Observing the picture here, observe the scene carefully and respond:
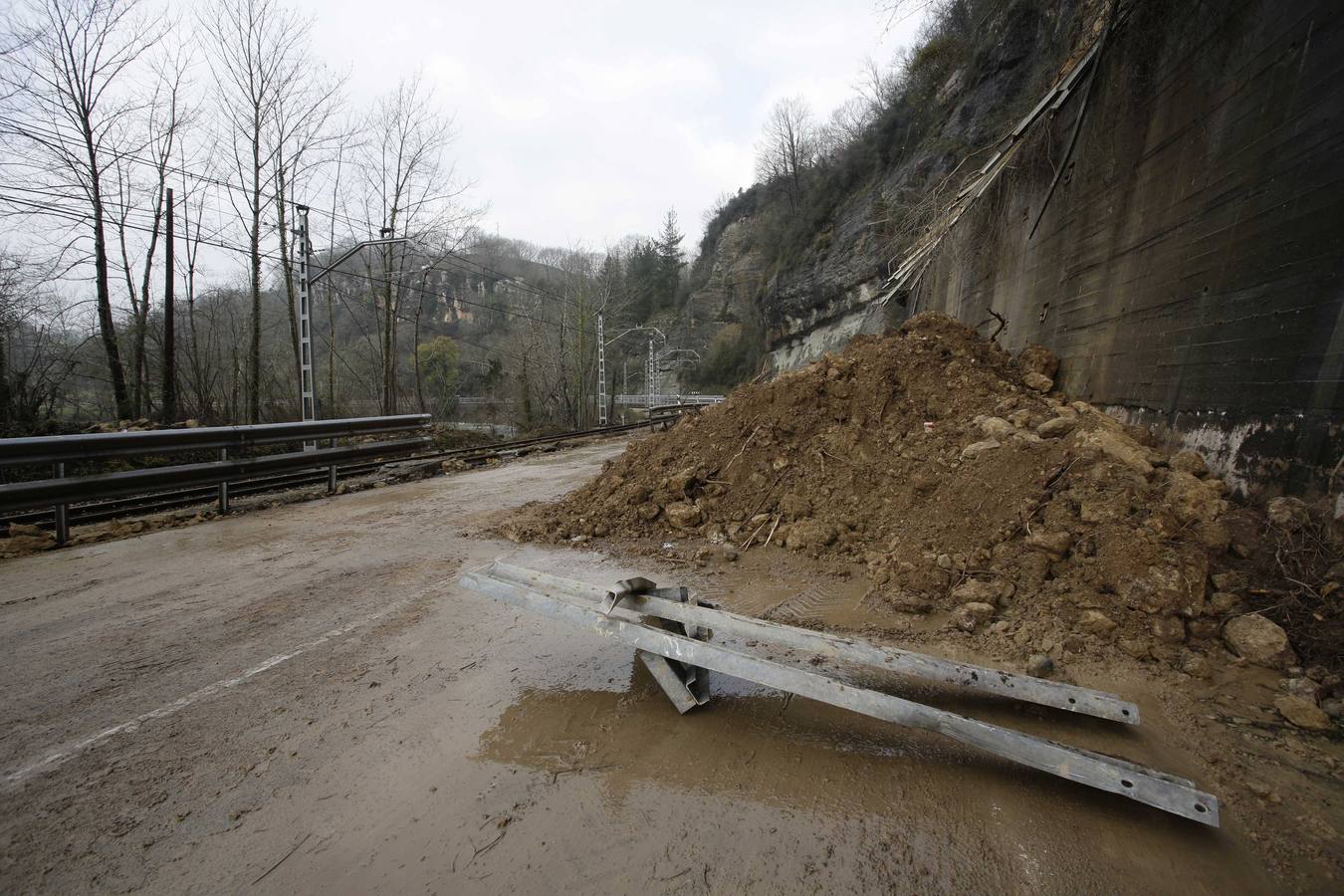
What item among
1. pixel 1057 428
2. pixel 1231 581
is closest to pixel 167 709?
pixel 1231 581

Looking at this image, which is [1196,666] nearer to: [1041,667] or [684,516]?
[1041,667]

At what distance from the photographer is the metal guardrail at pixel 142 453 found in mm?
5211

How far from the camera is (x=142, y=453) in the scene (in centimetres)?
614

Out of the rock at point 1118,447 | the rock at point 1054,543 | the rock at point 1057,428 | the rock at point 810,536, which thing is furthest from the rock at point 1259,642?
the rock at point 810,536

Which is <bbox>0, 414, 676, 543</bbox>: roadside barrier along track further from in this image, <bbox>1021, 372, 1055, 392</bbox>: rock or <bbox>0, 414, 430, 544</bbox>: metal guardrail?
<bbox>1021, 372, 1055, 392</bbox>: rock

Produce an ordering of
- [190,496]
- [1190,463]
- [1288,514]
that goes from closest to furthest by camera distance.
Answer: [1288,514], [1190,463], [190,496]

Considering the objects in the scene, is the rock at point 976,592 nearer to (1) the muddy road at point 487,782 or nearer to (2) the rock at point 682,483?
(1) the muddy road at point 487,782

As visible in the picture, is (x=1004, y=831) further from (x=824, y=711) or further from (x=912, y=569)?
(x=912, y=569)

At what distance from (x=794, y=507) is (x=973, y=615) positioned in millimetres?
2118

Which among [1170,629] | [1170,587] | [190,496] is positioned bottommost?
[190,496]

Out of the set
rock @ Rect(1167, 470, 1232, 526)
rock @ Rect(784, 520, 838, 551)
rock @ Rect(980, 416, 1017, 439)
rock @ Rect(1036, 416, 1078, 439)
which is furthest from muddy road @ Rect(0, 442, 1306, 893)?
rock @ Rect(980, 416, 1017, 439)

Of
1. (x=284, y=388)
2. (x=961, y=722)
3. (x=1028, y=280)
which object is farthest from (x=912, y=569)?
(x=284, y=388)

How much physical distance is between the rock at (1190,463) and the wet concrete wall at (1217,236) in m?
0.12

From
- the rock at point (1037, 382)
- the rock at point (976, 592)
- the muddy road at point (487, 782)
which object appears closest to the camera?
the muddy road at point (487, 782)
